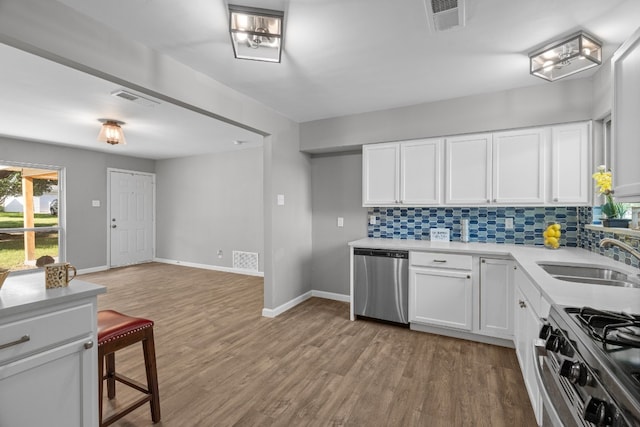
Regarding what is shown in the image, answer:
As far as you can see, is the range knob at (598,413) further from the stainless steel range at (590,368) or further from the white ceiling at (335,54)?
the white ceiling at (335,54)

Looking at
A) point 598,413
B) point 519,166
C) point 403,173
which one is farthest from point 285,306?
point 598,413

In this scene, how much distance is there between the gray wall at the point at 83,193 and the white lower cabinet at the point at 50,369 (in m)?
5.71

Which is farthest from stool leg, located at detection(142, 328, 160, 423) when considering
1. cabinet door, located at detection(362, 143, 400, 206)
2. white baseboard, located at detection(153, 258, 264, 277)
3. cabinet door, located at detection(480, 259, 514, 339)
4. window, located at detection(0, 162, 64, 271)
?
window, located at detection(0, 162, 64, 271)

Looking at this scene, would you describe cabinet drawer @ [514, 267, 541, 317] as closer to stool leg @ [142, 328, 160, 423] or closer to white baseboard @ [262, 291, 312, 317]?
stool leg @ [142, 328, 160, 423]

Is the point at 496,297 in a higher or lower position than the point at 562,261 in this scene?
lower

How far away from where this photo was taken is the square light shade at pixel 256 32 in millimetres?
1737

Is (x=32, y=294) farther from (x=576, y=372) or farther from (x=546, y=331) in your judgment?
(x=546, y=331)

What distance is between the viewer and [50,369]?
4.06ft

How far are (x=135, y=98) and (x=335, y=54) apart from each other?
94.8 inches

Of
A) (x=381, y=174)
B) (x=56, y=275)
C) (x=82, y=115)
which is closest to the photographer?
(x=56, y=275)

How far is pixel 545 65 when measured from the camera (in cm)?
223

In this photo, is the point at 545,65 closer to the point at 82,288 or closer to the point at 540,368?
the point at 540,368

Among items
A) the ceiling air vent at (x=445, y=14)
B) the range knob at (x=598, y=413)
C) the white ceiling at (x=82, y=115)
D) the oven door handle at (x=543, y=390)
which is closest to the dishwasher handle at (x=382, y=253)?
the oven door handle at (x=543, y=390)

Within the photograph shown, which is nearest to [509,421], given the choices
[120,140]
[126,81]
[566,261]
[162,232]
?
[566,261]
